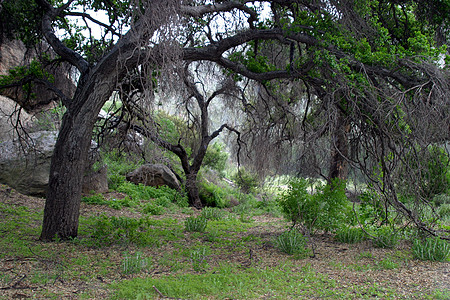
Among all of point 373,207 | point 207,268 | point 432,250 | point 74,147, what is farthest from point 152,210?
point 432,250

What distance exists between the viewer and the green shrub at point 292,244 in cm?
593

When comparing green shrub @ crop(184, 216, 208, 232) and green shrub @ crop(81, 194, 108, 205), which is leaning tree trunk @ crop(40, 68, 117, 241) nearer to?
green shrub @ crop(184, 216, 208, 232)

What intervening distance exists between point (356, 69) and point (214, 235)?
409 cm

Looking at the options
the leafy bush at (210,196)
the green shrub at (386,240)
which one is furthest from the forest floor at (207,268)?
the leafy bush at (210,196)

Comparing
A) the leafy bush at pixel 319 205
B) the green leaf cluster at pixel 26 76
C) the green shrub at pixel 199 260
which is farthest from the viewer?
the green leaf cluster at pixel 26 76

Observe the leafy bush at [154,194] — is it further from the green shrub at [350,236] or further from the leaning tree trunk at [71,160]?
the green shrub at [350,236]

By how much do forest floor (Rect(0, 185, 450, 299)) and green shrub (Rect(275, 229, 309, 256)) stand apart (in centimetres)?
13

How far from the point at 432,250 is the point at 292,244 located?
2.07 metres

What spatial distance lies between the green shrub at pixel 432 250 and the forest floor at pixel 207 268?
4.6 inches

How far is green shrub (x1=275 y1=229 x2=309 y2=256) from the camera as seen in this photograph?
5.93 m

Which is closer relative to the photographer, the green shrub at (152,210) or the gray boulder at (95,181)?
the green shrub at (152,210)

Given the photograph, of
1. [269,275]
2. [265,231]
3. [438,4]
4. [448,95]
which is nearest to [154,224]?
[265,231]

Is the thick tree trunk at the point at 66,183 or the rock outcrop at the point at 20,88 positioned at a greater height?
the rock outcrop at the point at 20,88

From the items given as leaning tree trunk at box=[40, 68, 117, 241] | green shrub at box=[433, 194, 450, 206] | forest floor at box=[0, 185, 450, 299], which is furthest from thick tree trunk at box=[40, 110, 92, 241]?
green shrub at box=[433, 194, 450, 206]
